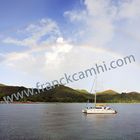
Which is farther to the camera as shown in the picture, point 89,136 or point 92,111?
point 92,111

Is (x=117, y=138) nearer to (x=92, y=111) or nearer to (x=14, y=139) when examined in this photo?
(x=14, y=139)

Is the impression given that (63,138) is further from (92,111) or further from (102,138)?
(92,111)

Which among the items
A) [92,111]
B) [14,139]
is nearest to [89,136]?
[14,139]

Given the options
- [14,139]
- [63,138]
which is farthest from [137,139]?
[14,139]

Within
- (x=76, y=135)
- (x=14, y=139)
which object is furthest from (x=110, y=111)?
(x=14, y=139)

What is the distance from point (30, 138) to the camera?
77.2 metres

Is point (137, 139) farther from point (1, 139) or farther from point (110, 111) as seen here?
point (110, 111)

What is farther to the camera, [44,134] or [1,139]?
[44,134]

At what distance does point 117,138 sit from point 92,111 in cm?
9765

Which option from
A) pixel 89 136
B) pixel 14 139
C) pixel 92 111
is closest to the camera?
pixel 14 139

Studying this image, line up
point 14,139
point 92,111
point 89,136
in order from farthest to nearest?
point 92,111 → point 89,136 → point 14,139

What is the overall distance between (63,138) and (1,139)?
15693 millimetres

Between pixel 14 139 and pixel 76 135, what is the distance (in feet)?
59.8

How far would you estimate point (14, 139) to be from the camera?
243 ft
